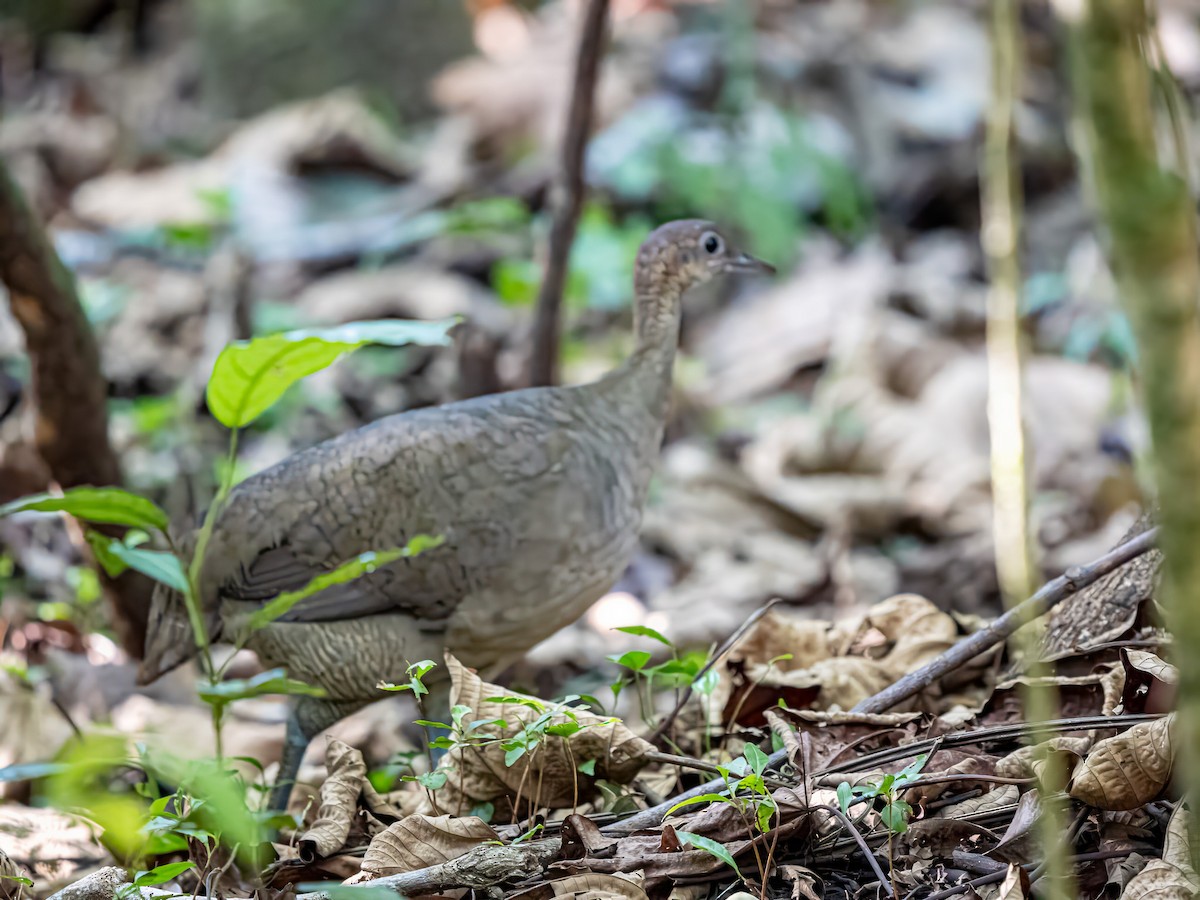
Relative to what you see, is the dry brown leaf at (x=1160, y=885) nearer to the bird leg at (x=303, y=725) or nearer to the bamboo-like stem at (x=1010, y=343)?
the bamboo-like stem at (x=1010, y=343)

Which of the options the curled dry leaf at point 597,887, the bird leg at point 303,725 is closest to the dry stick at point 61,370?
the bird leg at point 303,725

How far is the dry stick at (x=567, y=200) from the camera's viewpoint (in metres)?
4.55

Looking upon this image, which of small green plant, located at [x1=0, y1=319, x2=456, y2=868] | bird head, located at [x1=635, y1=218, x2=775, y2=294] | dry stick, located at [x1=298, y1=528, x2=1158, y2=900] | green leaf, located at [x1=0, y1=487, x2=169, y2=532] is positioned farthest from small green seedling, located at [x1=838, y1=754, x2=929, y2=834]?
bird head, located at [x1=635, y1=218, x2=775, y2=294]

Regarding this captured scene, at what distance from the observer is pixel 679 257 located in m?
3.37

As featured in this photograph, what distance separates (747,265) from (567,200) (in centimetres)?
142

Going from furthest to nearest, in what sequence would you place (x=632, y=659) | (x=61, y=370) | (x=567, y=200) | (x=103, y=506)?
(x=567, y=200), (x=61, y=370), (x=632, y=659), (x=103, y=506)

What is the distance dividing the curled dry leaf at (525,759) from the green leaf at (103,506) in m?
0.56

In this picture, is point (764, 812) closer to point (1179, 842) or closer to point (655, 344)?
point (1179, 842)

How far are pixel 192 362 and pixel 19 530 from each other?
1881mm

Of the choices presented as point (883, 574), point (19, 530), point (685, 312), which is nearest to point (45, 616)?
point (19, 530)

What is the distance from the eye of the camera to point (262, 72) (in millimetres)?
Answer: 10234

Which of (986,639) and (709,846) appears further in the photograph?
(986,639)

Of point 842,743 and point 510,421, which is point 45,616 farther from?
point 842,743

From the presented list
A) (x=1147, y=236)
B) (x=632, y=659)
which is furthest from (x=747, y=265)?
(x=1147, y=236)
